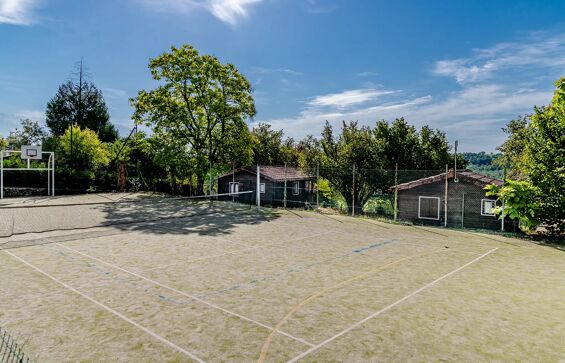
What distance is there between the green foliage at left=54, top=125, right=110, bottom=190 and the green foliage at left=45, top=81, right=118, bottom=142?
27.5m

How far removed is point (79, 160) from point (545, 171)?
35570 mm

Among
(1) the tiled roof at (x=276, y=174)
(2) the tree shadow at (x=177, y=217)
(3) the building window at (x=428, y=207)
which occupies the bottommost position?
(2) the tree shadow at (x=177, y=217)

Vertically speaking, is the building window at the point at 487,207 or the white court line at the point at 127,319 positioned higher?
the building window at the point at 487,207

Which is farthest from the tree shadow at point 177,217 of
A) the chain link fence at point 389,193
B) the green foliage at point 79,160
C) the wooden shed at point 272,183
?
the green foliage at point 79,160

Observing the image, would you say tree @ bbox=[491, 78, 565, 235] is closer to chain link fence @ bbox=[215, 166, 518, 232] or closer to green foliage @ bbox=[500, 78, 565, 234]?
green foliage @ bbox=[500, 78, 565, 234]

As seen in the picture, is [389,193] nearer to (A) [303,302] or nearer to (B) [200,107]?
(B) [200,107]

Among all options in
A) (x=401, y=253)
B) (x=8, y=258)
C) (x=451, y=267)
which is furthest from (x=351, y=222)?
(x=8, y=258)

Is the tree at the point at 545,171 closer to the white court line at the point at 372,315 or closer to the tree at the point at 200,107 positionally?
the white court line at the point at 372,315

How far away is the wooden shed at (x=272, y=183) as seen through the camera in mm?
31859

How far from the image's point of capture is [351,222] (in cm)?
2012

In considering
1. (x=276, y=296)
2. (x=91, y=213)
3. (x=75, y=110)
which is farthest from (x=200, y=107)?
(x=75, y=110)

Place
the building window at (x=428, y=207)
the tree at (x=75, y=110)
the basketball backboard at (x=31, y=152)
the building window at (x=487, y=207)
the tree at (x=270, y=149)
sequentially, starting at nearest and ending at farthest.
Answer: the building window at (x=487, y=207) → the building window at (x=428, y=207) → the basketball backboard at (x=31, y=152) → the tree at (x=270, y=149) → the tree at (x=75, y=110)

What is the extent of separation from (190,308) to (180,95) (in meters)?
27.0

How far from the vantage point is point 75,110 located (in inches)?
2402
